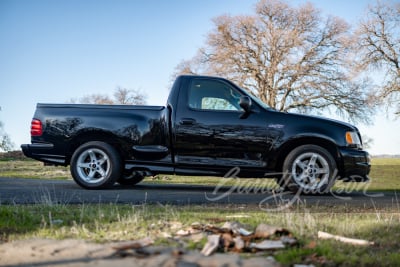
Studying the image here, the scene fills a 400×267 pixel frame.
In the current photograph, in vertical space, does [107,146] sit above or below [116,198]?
above

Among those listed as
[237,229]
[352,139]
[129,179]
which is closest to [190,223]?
[237,229]

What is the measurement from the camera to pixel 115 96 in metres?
51.8

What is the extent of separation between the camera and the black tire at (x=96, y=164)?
8.41m

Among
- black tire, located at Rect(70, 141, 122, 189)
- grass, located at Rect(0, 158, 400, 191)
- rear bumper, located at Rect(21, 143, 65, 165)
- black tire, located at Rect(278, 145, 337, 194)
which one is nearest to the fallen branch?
black tire, located at Rect(278, 145, 337, 194)

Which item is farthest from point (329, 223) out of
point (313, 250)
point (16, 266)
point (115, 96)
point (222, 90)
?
point (115, 96)

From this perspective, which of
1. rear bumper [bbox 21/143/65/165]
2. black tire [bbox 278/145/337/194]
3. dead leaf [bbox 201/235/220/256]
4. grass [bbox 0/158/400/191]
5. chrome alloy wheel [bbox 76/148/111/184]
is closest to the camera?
dead leaf [bbox 201/235/220/256]

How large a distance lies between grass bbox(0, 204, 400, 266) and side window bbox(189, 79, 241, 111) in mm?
2976

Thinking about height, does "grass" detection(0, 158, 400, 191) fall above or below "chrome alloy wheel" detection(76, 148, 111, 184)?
below

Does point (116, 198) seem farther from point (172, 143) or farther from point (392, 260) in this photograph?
point (392, 260)

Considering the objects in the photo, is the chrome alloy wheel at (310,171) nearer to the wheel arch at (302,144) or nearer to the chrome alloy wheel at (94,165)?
the wheel arch at (302,144)

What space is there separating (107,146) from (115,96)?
44186mm

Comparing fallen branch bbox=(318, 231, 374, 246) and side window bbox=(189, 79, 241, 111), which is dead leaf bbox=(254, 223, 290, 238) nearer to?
fallen branch bbox=(318, 231, 374, 246)

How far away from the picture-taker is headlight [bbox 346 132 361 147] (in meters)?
8.34

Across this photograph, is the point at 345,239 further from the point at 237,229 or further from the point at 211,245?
the point at 211,245
